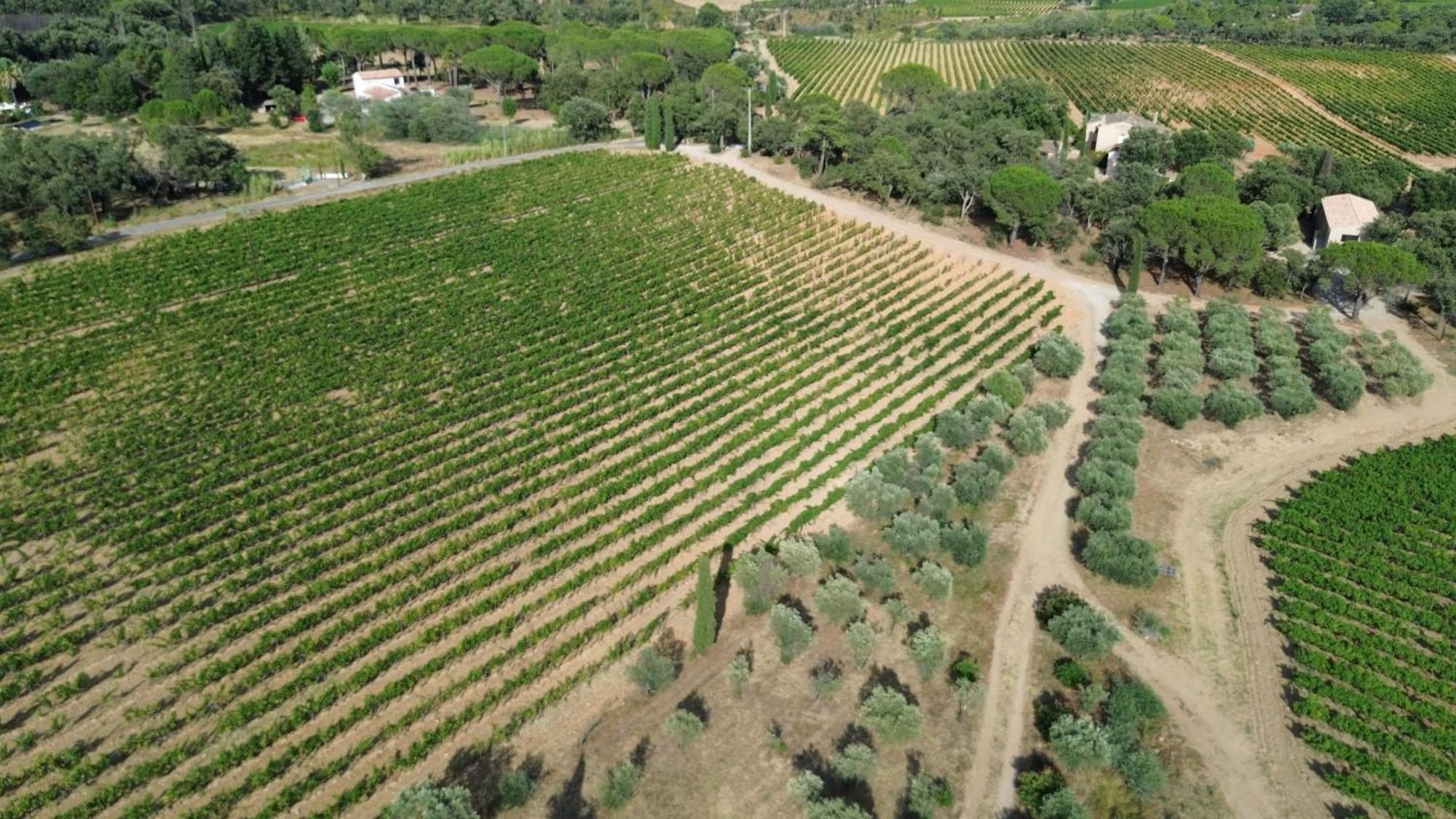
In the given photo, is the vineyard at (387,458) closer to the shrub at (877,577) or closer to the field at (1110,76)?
the shrub at (877,577)

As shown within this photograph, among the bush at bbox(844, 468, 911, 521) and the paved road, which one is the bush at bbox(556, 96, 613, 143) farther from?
the bush at bbox(844, 468, 911, 521)

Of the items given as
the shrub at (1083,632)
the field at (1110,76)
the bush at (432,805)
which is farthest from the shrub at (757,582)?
the field at (1110,76)

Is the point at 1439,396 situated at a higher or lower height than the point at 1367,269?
lower

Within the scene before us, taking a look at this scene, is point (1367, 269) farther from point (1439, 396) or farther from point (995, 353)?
point (995, 353)

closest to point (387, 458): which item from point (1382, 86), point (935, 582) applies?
point (935, 582)

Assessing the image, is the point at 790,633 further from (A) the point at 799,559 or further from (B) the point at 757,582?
(A) the point at 799,559

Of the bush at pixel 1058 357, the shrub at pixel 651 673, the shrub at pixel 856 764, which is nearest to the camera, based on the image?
the shrub at pixel 856 764

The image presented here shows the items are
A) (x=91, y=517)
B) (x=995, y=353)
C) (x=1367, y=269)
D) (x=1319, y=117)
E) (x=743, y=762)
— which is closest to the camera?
(x=743, y=762)

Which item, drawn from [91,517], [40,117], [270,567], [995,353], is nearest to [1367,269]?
[995,353]
